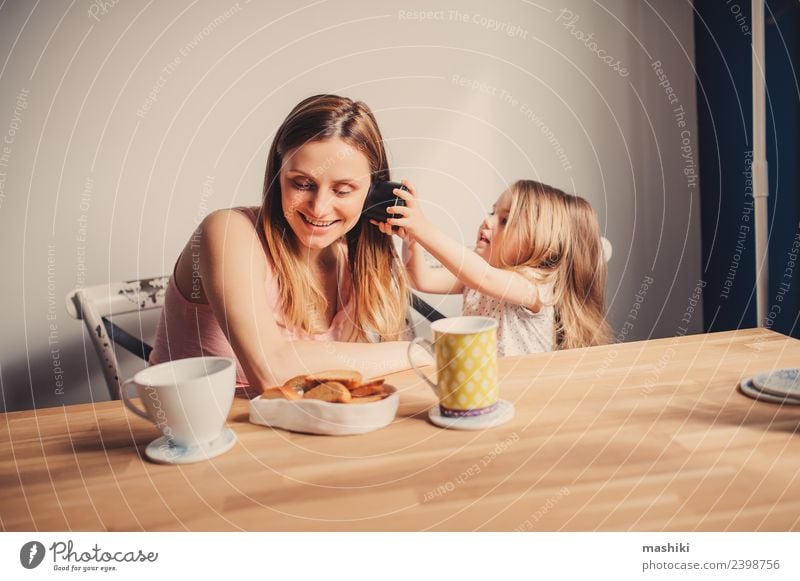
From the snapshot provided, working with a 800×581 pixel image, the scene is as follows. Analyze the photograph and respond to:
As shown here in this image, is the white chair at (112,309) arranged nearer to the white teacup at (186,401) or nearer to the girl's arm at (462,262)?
the girl's arm at (462,262)

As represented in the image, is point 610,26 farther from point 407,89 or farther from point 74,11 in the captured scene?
point 74,11

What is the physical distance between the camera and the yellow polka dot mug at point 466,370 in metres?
0.37

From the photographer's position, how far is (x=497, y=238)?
0.94 meters

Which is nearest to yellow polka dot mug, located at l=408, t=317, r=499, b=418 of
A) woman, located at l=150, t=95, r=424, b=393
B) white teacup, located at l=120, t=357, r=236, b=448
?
white teacup, located at l=120, t=357, r=236, b=448

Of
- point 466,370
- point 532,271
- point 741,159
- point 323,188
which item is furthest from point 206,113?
point 741,159

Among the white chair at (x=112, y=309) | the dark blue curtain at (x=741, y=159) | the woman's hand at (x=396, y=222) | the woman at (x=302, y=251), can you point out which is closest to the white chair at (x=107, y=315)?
the white chair at (x=112, y=309)

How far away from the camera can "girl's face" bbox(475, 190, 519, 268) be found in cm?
90

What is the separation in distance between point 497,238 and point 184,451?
26.8 inches

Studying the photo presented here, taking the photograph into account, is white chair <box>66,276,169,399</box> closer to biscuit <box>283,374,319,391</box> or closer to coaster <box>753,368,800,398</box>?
biscuit <box>283,374,319,391</box>

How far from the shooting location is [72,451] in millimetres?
376

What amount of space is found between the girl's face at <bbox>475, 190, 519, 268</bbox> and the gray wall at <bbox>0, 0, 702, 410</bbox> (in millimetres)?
20

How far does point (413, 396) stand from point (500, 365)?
0.11 meters

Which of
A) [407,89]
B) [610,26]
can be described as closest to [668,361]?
[407,89]

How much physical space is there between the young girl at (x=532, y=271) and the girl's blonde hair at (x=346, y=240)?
0.07 metres
